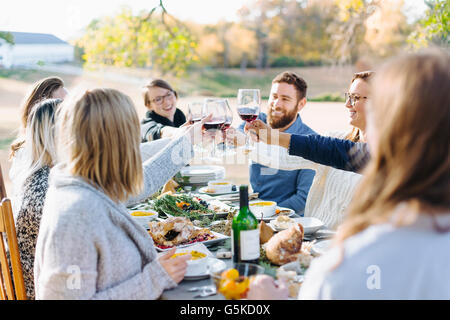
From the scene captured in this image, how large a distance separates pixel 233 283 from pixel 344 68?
25951 mm

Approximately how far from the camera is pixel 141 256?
1620 millimetres

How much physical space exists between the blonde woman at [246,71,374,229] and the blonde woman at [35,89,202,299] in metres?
1.53

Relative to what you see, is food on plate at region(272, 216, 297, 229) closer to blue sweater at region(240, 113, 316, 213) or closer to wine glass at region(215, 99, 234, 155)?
wine glass at region(215, 99, 234, 155)

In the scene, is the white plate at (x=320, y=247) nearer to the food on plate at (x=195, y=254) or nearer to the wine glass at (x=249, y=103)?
the food on plate at (x=195, y=254)

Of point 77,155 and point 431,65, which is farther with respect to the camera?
point 77,155

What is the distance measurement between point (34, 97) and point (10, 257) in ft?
3.60

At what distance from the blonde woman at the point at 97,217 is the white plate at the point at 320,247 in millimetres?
568

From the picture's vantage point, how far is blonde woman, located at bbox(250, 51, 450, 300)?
0.94 m

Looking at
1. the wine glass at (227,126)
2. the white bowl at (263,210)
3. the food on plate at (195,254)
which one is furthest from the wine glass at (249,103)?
the food on plate at (195,254)

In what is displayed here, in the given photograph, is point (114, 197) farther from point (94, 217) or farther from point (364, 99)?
point (364, 99)

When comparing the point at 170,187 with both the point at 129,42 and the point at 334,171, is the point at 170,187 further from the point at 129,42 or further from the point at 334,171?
the point at 129,42

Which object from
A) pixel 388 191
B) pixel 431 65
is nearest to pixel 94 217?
pixel 388 191

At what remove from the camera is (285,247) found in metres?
1.78

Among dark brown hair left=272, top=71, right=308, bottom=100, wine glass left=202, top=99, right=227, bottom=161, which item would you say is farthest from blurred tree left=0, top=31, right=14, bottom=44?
dark brown hair left=272, top=71, right=308, bottom=100
